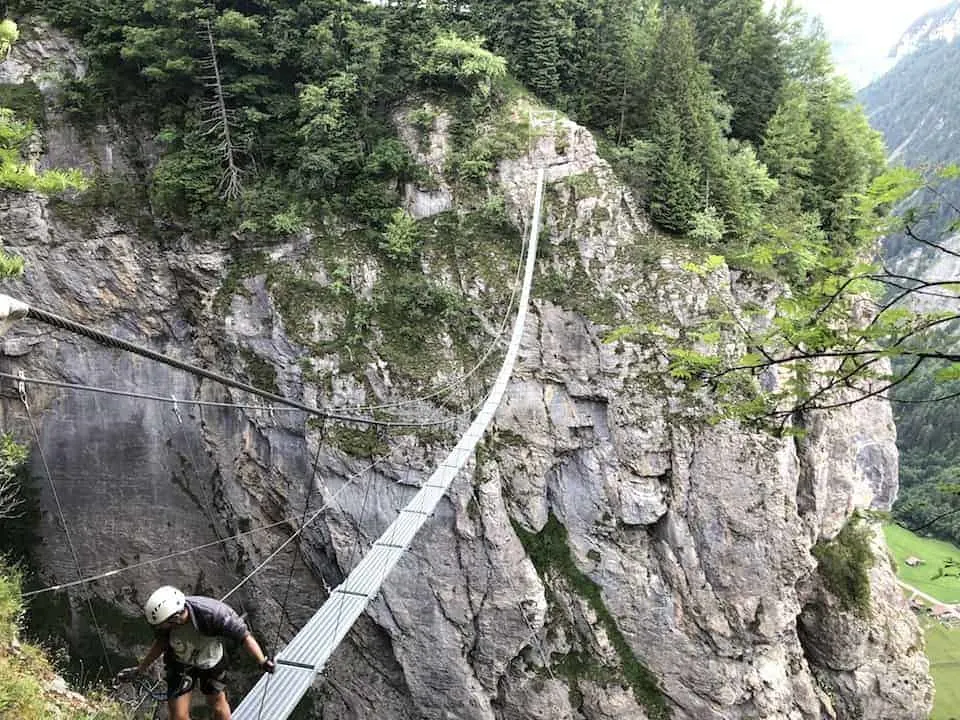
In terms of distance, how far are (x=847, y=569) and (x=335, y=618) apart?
514 inches

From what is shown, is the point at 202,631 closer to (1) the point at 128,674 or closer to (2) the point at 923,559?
(1) the point at 128,674

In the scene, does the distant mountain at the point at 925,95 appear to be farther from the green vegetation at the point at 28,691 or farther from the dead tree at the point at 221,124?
the green vegetation at the point at 28,691

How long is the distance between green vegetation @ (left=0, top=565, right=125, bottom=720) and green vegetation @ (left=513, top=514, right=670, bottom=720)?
860 cm

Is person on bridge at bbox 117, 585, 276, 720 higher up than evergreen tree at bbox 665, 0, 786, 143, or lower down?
lower down

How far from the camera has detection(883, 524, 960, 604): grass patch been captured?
1615 inches

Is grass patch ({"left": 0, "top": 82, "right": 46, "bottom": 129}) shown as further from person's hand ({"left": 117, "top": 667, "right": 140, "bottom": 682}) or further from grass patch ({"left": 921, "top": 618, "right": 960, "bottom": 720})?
grass patch ({"left": 921, "top": 618, "right": 960, "bottom": 720})

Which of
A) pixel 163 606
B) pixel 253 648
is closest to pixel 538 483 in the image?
pixel 253 648

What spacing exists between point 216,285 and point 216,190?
2.22 metres

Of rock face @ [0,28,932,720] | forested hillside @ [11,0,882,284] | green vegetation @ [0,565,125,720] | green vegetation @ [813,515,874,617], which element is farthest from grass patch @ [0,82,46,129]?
A: green vegetation @ [813,515,874,617]

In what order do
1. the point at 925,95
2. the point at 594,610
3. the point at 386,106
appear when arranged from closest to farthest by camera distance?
the point at 594,610, the point at 386,106, the point at 925,95

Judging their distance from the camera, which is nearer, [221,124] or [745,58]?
[221,124]

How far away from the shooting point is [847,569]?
537 inches

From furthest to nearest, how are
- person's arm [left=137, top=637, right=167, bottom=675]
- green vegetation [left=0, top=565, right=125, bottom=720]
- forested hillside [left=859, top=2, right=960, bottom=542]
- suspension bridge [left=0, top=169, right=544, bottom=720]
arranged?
forested hillside [left=859, top=2, right=960, bottom=542]
green vegetation [left=0, top=565, right=125, bottom=720]
person's arm [left=137, top=637, right=167, bottom=675]
suspension bridge [left=0, top=169, right=544, bottom=720]

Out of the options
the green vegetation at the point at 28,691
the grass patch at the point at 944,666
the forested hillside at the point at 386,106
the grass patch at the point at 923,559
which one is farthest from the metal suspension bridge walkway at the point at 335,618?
the grass patch at the point at 923,559
